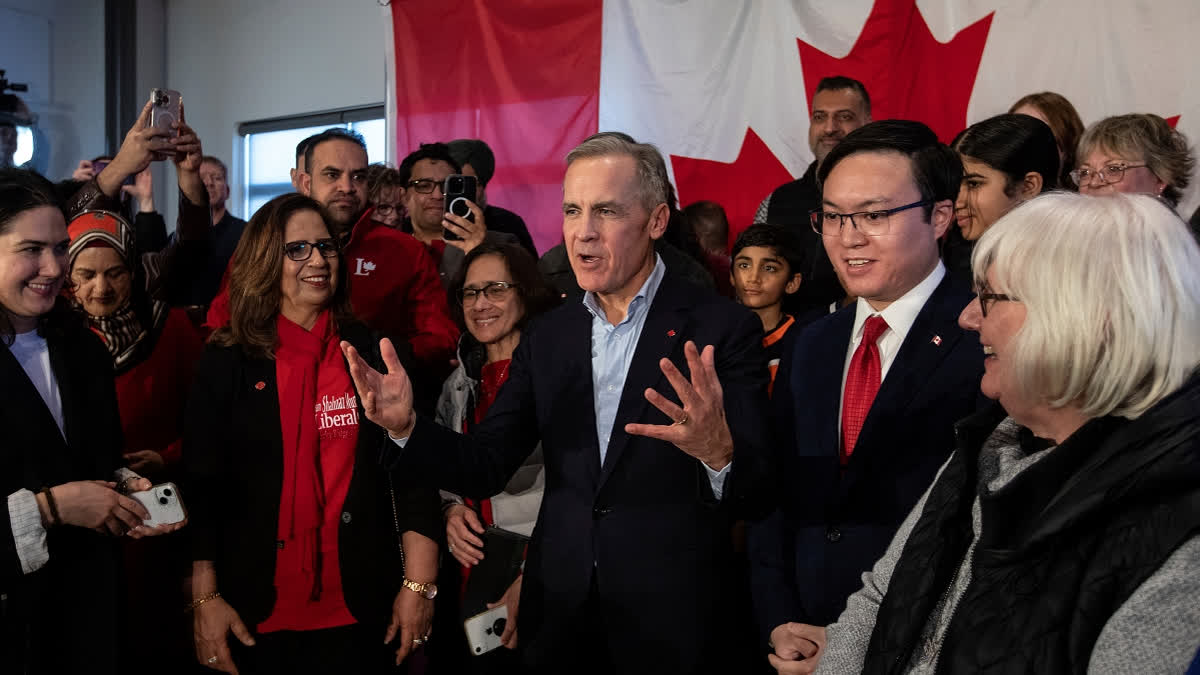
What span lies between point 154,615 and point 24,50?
730 cm


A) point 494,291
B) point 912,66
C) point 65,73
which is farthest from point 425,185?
point 65,73

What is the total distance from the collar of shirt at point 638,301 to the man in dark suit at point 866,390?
32 cm

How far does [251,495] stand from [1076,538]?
1.89 metres

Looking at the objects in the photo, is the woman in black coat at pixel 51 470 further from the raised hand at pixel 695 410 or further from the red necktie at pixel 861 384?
the red necktie at pixel 861 384

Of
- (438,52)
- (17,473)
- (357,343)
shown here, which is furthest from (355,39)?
(17,473)

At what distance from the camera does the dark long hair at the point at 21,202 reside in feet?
6.90

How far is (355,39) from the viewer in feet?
23.7

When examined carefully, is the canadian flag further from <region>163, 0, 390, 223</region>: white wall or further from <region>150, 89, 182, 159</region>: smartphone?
<region>150, 89, 182, 159</region>: smartphone

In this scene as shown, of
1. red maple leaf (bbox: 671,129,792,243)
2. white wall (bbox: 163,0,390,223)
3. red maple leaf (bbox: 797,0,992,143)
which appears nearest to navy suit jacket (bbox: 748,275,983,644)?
red maple leaf (bbox: 797,0,992,143)

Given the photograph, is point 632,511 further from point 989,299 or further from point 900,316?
point 989,299

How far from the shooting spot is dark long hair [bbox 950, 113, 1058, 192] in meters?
2.50

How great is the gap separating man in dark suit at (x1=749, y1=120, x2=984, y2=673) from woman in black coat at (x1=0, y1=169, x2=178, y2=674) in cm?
141

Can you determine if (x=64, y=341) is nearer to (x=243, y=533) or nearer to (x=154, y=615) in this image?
(x=243, y=533)

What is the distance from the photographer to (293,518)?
236 cm
